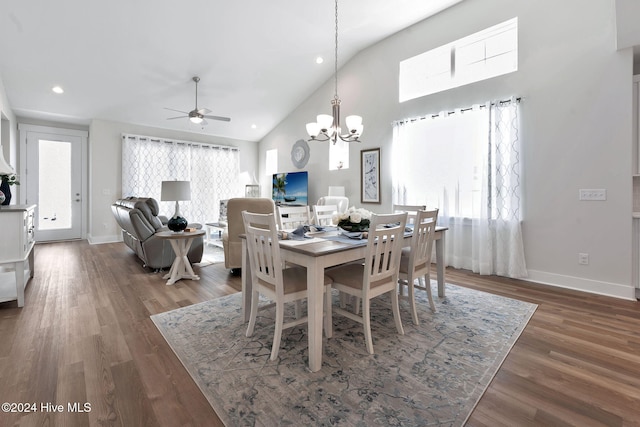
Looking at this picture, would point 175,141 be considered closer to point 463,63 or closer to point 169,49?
point 169,49

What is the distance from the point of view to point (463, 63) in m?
4.30

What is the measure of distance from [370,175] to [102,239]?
19.3 feet

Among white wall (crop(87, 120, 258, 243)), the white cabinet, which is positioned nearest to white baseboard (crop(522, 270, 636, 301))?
the white cabinet

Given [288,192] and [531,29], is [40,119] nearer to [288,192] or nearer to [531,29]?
[288,192]

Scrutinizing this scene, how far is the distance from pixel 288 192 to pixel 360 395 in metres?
5.87

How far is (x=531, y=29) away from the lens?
3.58 metres

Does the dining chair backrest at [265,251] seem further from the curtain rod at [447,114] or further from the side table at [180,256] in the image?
the curtain rod at [447,114]

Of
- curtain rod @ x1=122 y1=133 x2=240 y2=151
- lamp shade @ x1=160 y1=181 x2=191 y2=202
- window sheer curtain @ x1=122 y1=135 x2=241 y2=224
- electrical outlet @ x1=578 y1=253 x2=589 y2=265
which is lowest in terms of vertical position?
electrical outlet @ x1=578 y1=253 x2=589 y2=265

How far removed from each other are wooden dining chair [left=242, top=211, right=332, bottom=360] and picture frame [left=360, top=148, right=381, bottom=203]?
11.0 feet

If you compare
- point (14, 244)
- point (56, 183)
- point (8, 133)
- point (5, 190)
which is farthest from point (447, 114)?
point (56, 183)

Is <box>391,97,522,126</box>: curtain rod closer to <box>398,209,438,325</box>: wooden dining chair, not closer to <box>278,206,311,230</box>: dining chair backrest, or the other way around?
<box>398,209,438,325</box>: wooden dining chair

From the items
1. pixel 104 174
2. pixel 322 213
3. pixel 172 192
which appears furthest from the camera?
pixel 104 174

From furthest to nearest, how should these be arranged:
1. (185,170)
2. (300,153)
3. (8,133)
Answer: (185,170), (300,153), (8,133)

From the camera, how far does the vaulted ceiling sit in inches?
154
